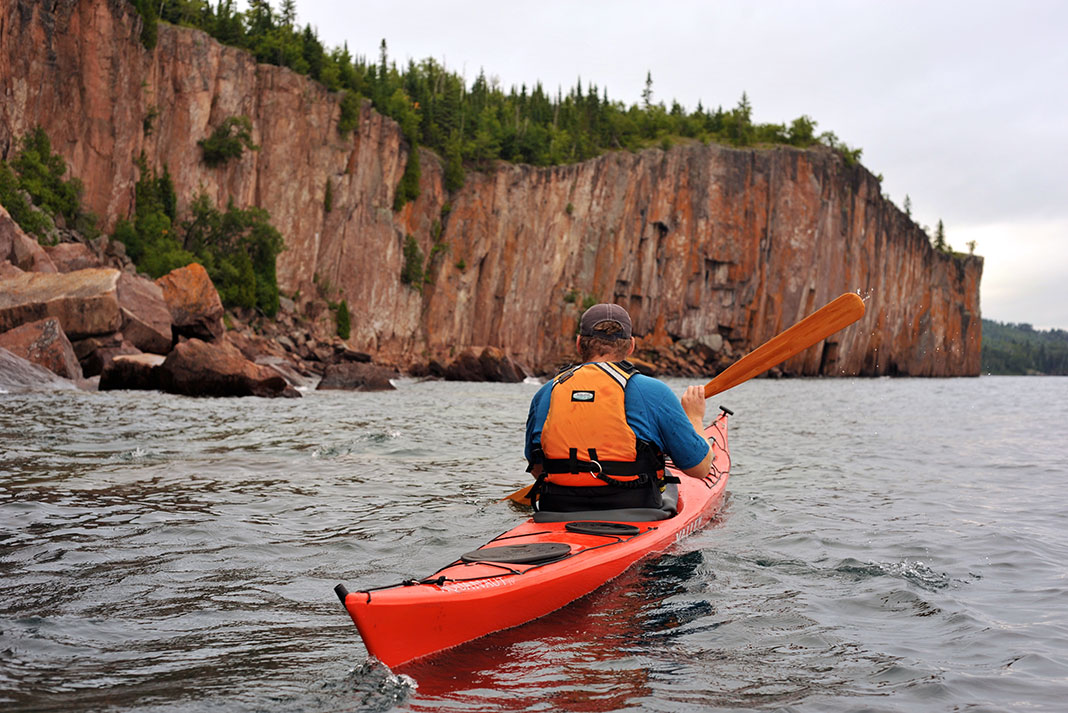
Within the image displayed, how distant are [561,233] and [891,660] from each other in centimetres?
6093

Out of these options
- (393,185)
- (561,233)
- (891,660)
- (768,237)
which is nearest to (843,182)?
(768,237)

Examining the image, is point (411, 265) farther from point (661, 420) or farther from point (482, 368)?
point (661, 420)

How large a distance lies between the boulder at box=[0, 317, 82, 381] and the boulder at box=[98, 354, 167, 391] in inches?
33.7

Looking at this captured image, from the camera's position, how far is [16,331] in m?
19.0

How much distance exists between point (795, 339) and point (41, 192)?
106 feet

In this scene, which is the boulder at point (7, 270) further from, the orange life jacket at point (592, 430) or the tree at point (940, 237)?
the tree at point (940, 237)

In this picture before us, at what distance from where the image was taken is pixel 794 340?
7.43 metres

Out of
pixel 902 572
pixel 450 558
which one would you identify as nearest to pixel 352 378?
pixel 450 558

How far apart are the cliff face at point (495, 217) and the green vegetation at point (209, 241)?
1.12 meters

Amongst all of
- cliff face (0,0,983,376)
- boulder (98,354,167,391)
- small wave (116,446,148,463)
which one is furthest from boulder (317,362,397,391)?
small wave (116,446,148,463)

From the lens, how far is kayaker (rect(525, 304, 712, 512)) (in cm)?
501

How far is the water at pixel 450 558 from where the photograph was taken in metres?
3.37

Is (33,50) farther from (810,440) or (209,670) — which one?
(209,670)

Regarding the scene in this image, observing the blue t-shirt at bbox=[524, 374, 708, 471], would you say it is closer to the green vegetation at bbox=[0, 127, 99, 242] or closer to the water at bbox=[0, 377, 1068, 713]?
the water at bbox=[0, 377, 1068, 713]
